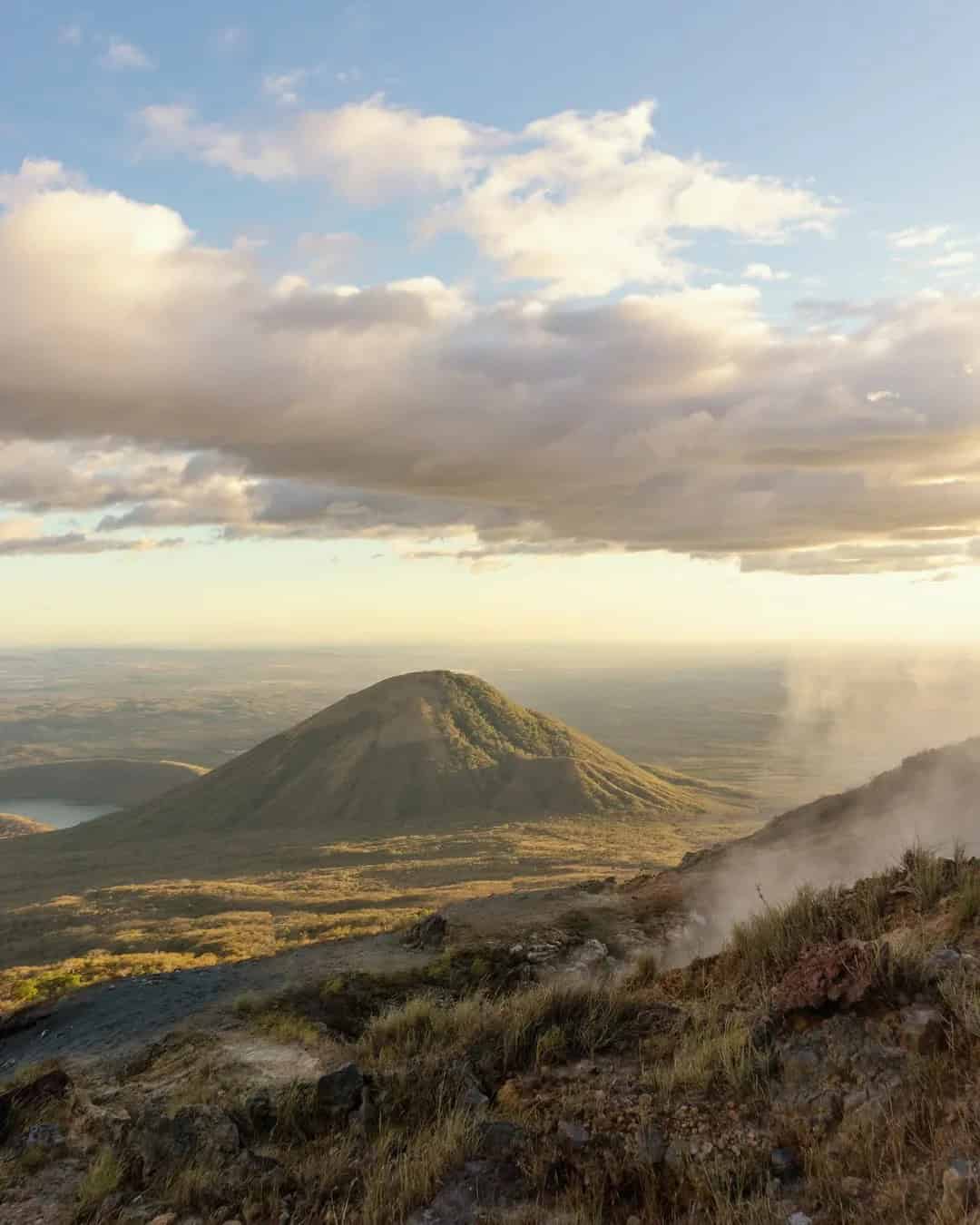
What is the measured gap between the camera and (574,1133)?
6.50m

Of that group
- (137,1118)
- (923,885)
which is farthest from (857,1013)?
(137,1118)

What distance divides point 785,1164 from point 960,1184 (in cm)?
132

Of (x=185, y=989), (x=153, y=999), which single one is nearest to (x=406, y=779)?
(x=185, y=989)

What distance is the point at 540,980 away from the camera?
16531mm

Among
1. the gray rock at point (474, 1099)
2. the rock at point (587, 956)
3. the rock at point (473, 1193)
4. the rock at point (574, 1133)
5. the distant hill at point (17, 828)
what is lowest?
the distant hill at point (17, 828)

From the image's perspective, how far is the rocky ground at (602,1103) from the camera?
5.75 m

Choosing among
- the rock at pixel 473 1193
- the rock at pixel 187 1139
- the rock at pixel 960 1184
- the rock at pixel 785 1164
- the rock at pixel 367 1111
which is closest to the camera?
the rock at pixel 960 1184

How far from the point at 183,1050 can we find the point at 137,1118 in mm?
3206

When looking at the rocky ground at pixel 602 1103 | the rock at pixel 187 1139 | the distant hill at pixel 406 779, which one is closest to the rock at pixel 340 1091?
the rocky ground at pixel 602 1103

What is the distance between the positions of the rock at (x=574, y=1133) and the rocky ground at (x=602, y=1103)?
14 mm

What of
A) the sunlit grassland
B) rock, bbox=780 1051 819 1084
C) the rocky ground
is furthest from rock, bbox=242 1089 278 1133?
the sunlit grassland

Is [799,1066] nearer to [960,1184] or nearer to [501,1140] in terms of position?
[960,1184]

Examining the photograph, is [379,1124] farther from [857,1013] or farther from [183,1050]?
[183,1050]

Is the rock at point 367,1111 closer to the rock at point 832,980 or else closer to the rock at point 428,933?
the rock at point 832,980
